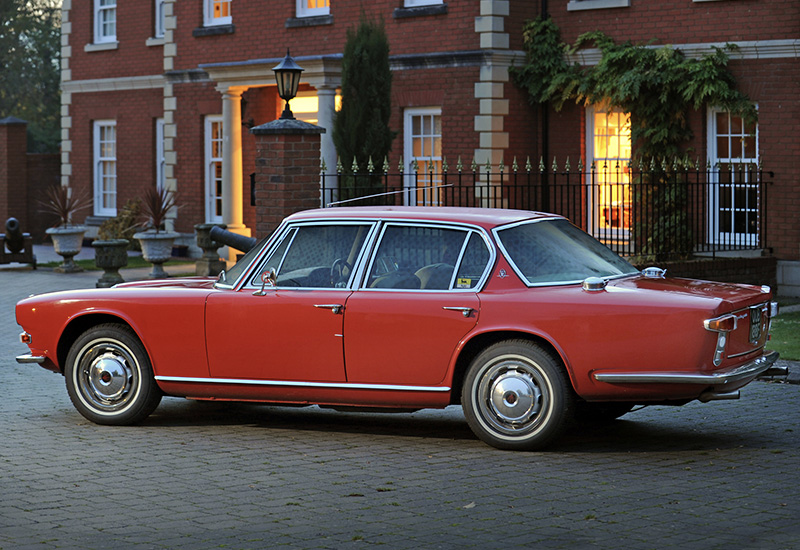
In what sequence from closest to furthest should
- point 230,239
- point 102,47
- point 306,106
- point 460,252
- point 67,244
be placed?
1. point 460,252
2. point 230,239
3. point 67,244
4. point 306,106
5. point 102,47

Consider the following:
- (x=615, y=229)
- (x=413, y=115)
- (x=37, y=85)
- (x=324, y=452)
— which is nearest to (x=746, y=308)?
(x=324, y=452)

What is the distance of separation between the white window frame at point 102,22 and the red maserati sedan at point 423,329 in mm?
21664

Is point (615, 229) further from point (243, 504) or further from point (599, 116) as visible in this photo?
point (243, 504)

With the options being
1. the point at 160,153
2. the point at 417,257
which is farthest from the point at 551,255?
the point at 160,153

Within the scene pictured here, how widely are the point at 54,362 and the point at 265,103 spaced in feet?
55.6

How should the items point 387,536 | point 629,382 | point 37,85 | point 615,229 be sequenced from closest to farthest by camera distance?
1. point 387,536
2. point 629,382
3. point 615,229
4. point 37,85

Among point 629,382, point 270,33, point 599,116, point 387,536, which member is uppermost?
point 270,33

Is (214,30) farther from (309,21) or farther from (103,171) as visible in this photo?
(103,171)

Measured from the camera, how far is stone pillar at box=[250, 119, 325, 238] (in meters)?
13.7

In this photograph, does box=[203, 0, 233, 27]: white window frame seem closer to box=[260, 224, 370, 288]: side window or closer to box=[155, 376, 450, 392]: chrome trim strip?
box=[260, 224, 370, 288]: side window

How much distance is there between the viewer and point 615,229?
814 inches

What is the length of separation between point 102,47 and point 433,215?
22776 mm

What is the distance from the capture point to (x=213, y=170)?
26.8 meters

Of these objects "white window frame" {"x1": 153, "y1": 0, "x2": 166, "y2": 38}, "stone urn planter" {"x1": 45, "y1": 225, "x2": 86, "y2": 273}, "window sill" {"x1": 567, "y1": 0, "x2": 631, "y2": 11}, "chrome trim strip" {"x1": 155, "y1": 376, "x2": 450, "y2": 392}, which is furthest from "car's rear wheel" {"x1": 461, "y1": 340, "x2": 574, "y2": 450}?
"white window frame" {"x1": 153, "y1": 0, "x2": 166, "y2": 38}
